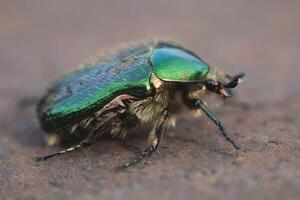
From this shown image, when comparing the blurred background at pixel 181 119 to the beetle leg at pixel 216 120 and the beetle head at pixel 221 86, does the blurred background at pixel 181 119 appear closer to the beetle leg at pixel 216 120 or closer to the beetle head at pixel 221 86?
the beetle leg at pixel 216 120

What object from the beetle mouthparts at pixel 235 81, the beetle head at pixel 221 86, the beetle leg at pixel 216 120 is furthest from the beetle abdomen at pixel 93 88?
the beetle mouthparts at pixel 235 81

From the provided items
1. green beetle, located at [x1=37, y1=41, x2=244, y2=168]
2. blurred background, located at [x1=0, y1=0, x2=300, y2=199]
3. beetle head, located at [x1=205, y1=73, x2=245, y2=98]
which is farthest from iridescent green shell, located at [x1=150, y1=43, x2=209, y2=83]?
blurred background, located at [x1=0, y1=0, x2=300, y2=199]

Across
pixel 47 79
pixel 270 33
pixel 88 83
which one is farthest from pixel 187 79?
pixel 270 33

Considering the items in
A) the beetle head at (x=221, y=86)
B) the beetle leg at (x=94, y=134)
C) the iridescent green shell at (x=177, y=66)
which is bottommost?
the beetle leg at (x=94, y=134)

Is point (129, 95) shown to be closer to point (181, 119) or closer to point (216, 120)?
point (216, 120)

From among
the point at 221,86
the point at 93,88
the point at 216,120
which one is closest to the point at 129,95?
the point at 93,88

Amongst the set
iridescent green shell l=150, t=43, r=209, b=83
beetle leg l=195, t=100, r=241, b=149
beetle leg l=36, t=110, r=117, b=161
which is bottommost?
beetle leg l=36, t=110, r=117, b=161

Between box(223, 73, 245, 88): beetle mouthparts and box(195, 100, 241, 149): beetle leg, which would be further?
box(223, 73, 245, 88): beetle mouthparts

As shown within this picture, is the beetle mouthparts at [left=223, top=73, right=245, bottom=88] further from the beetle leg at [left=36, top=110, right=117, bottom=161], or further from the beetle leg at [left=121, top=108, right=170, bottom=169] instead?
the beetle leg at [left=36, top=110, right=117, bottom=161]
